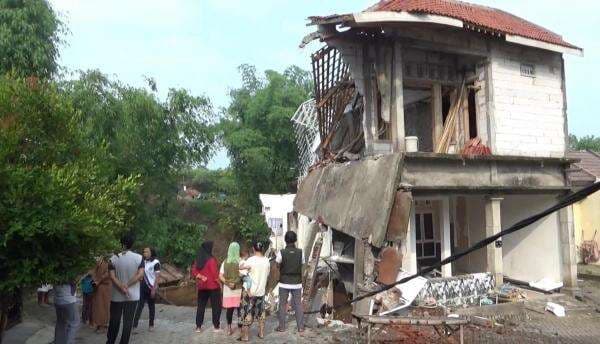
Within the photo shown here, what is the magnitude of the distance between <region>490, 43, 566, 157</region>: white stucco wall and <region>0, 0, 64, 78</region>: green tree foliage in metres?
12.3

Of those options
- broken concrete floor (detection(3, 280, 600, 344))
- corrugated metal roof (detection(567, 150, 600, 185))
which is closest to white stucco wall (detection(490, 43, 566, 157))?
broken concrete floor (detection(3, 280, 600, 344))

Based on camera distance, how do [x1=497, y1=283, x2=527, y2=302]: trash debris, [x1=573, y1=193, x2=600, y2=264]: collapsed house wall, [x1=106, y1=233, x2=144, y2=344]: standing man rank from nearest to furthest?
[x1=106, y1=233, x2=144, y2=344]: standing man, [x1=497, y1=283, x2=527, y2=302]: trash debris, [x1=573, y1=193, x2=600, y2=264]: collapsed house wall

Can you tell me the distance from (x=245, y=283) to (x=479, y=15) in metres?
10.1

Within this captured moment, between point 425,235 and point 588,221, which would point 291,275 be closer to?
point 425,235

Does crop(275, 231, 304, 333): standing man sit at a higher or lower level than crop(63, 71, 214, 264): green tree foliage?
lower

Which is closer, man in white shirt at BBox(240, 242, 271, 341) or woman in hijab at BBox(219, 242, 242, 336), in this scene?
man in white shirt at BBox(240, 242, 271, 341)

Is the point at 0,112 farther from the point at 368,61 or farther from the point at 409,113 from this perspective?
the point at 409,113

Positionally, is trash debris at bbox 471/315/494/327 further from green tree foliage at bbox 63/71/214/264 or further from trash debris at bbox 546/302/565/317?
green tree foliage at bbox 63/71/214/264

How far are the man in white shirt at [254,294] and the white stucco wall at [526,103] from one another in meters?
7.58

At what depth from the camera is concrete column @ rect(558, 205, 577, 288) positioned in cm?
1358

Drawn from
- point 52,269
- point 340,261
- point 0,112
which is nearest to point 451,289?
point 340,261

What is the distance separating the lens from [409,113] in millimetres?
16516

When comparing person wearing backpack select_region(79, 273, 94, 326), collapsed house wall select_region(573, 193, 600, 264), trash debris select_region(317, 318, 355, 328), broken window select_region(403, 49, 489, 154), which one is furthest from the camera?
collapsed house wall select_region(573, 193, 600, 264)

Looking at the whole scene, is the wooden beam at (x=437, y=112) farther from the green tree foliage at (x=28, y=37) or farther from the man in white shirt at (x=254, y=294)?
the green tree foliage at (x=28, y=37)
